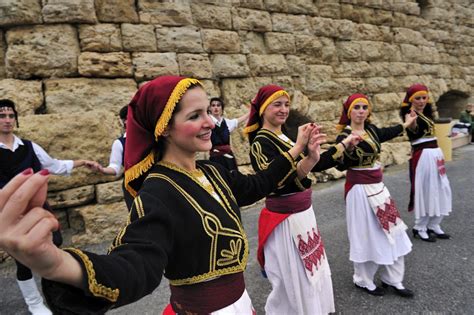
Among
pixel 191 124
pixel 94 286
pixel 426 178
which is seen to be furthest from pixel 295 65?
pixel 94 286

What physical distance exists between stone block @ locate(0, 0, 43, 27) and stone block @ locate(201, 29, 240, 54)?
7.96 feet

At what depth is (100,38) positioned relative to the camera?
4.30 metres

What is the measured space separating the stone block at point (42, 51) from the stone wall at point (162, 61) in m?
0.01

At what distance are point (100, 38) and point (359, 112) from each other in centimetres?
360

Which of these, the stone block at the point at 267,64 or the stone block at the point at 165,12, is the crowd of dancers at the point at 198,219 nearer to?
the stone block at the point at 165,12

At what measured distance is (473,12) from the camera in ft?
34.0

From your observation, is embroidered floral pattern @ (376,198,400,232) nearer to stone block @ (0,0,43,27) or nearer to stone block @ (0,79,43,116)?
stone block @ (0,79,43,116)

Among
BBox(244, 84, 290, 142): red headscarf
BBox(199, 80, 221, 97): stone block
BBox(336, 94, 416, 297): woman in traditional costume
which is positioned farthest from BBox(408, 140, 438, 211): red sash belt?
BBox(199, 80, 221, 97): stone block

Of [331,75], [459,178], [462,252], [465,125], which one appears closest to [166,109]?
[462,252]

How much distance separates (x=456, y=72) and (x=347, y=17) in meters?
5.31

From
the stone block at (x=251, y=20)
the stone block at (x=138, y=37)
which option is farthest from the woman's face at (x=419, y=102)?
the stone block at (x=138, y=37)

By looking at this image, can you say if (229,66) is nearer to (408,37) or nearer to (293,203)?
(293,203)

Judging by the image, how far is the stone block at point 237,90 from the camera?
5.51 metres

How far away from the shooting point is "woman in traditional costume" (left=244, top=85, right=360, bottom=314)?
2264 mm
